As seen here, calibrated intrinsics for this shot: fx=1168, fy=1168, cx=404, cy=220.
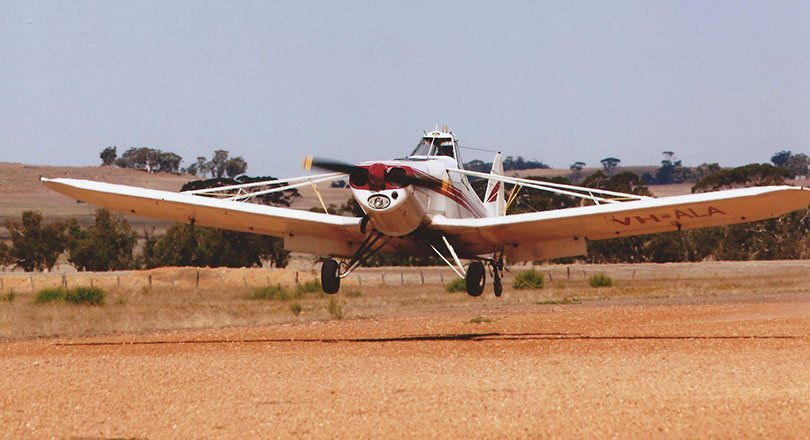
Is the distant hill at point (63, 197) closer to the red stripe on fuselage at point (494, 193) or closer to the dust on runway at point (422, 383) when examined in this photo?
the red stripe on fuselage at point (494, 193)

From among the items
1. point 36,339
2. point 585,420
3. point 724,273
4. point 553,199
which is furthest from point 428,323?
point 553,199

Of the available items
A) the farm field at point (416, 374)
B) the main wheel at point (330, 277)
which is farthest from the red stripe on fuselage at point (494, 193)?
the main wheel at point (330, 277)

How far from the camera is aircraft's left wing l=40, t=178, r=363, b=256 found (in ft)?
71.9

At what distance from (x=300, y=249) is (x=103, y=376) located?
869 centimetres

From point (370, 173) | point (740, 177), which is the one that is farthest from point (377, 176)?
point (740, 177)

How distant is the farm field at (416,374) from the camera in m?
11.1

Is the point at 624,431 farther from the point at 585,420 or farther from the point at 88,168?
the point at 88,168

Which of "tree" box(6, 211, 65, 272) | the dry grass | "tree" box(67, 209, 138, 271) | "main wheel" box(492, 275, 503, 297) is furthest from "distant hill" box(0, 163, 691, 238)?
"main wheel" box(492, 275, 503, 297)

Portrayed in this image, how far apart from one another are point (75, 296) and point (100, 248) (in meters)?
37.9

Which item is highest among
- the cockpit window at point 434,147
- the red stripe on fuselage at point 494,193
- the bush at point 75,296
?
the cockpit window at point 434,147

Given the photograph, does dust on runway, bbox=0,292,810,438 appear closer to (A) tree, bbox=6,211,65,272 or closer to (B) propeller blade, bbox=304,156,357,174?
(B) propeller blade, bbox=304,156,357,174

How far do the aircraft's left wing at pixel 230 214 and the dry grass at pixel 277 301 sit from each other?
336 cm

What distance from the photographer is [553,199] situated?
278 ft

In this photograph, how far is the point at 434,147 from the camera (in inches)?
880
